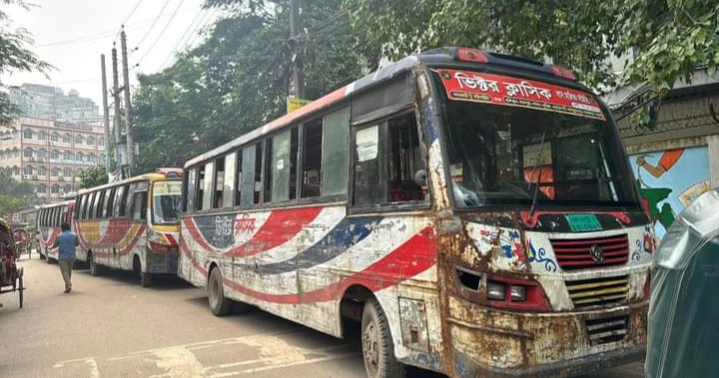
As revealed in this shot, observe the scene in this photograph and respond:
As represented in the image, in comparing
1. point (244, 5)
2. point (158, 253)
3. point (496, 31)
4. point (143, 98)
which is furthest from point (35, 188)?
point (496, 31)

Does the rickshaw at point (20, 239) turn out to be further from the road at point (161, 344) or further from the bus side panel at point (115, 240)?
the road at point (161, 344)

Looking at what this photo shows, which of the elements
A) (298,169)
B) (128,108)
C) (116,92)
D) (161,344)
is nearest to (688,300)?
(298,169)

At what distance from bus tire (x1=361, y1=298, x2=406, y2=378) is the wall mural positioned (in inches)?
238

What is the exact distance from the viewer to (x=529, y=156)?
4.55m

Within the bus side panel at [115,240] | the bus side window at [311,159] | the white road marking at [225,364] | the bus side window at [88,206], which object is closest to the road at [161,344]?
the white road marking at [225,364]

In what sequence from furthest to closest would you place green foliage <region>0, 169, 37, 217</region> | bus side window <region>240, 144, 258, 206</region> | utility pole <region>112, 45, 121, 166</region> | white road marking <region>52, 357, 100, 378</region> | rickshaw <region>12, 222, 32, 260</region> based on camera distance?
green foliage <region>0, 169, 37, 217</region>
utility pole <region>112, 45, 121, 166</region>
rickshaw <region>12, 222, 32, 260</region>
bus side window <region>240, 144, 258, 206</region>
white road marking <region>52, 357, 100, 378</region>

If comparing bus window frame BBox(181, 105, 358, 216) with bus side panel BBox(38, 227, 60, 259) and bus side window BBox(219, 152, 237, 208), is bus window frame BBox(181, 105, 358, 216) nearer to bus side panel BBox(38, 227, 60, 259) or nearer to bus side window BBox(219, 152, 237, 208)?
bus side window BBox(219, 152, 237, 208)

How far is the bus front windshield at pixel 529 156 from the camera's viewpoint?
4258 mm

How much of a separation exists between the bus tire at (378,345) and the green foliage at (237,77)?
10116 mm

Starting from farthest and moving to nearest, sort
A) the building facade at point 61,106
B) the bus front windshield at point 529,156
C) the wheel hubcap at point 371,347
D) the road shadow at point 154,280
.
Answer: the building facade at point 61,106 → the road shadow at point 154,280 → the wheel hubcap at point 371,347 → the bus front windshield at point 529,156

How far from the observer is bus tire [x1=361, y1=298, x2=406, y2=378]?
4828 mm

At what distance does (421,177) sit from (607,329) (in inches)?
69.3

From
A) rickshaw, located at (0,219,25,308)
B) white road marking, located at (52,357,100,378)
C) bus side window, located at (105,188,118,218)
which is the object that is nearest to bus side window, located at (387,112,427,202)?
white road marking, located at (52,357,100,378)

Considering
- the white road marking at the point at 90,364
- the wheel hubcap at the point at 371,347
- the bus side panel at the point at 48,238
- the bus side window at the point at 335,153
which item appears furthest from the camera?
the bus side panel at the point at 48,238
